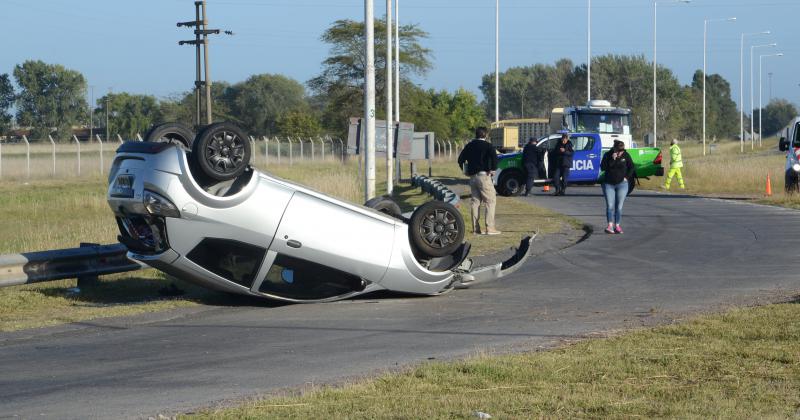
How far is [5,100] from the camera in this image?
8775 centimetres

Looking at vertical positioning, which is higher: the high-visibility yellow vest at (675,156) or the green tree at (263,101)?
the green tree at (263,101)

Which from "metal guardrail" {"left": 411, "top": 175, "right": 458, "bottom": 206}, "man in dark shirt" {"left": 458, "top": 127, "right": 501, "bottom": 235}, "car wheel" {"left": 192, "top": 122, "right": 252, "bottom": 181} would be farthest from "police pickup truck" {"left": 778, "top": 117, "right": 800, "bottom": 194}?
"car wheel" {"left": 192, "top": 122, "right": 252, "bottom": 181}

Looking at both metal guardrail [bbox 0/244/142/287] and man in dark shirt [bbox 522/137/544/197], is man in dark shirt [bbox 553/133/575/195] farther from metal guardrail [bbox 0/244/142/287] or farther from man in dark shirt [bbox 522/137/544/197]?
metal guardrail [bbox 0/244/142/287]

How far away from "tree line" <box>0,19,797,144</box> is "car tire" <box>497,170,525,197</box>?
40.1 metres

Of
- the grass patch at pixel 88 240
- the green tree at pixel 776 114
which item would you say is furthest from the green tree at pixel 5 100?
the green tree at pixel 776 114

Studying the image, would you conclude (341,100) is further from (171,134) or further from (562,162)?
(171,134)

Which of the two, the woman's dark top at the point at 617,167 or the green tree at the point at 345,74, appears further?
the green tree at the point at 345,74

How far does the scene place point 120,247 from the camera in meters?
13.6

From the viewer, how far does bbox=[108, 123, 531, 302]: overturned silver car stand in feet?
35.5

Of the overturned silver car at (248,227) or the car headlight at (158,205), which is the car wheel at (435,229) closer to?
the overturned silver car at (248,227)

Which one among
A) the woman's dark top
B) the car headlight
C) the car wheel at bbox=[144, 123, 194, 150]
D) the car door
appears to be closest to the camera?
the car headlight

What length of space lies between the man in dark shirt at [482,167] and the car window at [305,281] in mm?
7870

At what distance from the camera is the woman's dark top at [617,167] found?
20.1 m

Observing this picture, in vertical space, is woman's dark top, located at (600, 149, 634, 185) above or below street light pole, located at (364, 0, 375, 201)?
below
